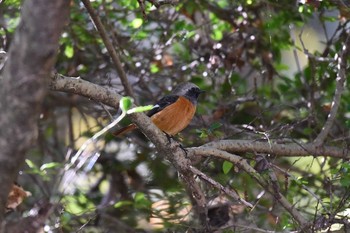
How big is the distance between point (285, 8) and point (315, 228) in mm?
2383

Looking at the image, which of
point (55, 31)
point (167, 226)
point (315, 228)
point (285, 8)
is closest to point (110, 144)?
point (167, 226)

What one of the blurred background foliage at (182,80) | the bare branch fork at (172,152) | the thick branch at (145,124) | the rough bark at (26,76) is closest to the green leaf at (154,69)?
the blurred background foliage at (182,80)

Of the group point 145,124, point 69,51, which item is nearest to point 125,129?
point 69,51

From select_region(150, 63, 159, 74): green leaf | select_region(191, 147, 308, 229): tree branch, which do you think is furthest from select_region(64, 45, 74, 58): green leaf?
select_region(191, 147, 308, 229): tree branch

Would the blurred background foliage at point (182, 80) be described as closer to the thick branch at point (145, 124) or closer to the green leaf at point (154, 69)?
the green leaf at point (154, 69)

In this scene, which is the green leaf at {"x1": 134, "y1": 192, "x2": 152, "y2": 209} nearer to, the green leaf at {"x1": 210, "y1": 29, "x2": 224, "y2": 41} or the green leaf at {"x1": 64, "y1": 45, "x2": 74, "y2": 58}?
the green leaf at {"x1": 64, "y1": 45, "x2": 74, "y2": 58}

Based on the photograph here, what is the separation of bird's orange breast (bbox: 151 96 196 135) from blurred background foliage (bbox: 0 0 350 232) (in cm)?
11

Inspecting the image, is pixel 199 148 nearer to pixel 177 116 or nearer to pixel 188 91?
pixel 177 116

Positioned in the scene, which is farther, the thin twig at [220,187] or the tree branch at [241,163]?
the tree branch at [241,163]

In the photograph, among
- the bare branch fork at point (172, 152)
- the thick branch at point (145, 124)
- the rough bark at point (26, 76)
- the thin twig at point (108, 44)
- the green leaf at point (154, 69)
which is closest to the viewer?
the rough bark at point (26, 76)

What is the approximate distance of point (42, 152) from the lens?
→ 22.7 ft

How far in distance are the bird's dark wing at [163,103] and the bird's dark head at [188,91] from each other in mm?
49

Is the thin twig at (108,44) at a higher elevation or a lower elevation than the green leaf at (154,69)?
higher

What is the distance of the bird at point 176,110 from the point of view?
610cm
